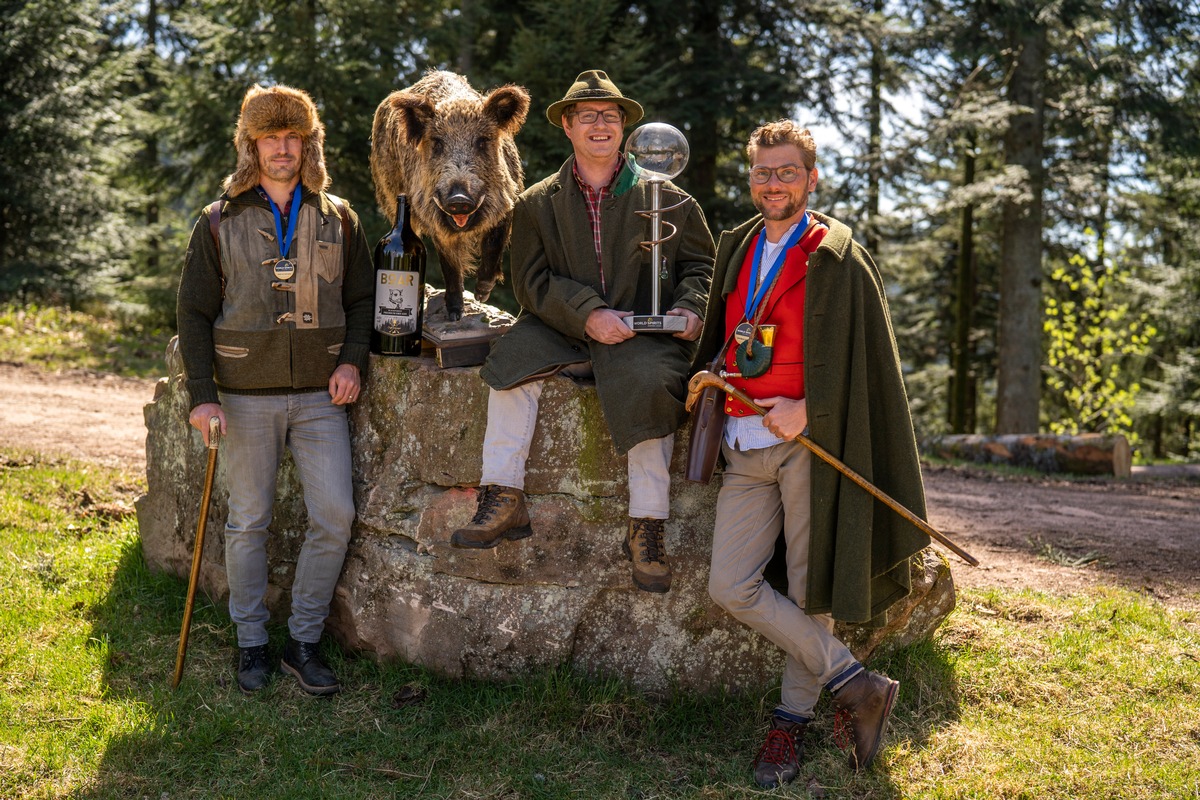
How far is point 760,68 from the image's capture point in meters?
13.3

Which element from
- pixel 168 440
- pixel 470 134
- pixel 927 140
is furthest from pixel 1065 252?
pixel 168 440

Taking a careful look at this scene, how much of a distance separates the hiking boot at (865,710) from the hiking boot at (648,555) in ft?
2.52

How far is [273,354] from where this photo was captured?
3953 millimetres

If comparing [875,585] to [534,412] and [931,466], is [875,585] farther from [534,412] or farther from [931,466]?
[931,466]

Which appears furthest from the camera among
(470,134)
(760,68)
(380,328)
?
(760,68)

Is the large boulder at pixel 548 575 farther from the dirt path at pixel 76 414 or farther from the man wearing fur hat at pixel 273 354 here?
the dirt path at pixel 76 414

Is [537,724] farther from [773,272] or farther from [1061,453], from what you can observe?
[1061,453]

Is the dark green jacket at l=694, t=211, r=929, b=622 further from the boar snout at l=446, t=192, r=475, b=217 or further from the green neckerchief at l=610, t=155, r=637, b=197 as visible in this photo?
the boar snout at l=446, t=192, r=475, b=217

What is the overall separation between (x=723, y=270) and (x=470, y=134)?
5.46 ft

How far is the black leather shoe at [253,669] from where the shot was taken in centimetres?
397

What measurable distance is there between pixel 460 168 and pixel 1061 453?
8035 mm

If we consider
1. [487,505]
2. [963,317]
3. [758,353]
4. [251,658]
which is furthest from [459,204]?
[963,317]

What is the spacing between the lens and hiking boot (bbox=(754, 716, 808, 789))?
136 inches

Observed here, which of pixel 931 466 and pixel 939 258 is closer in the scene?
pixel 931 466
